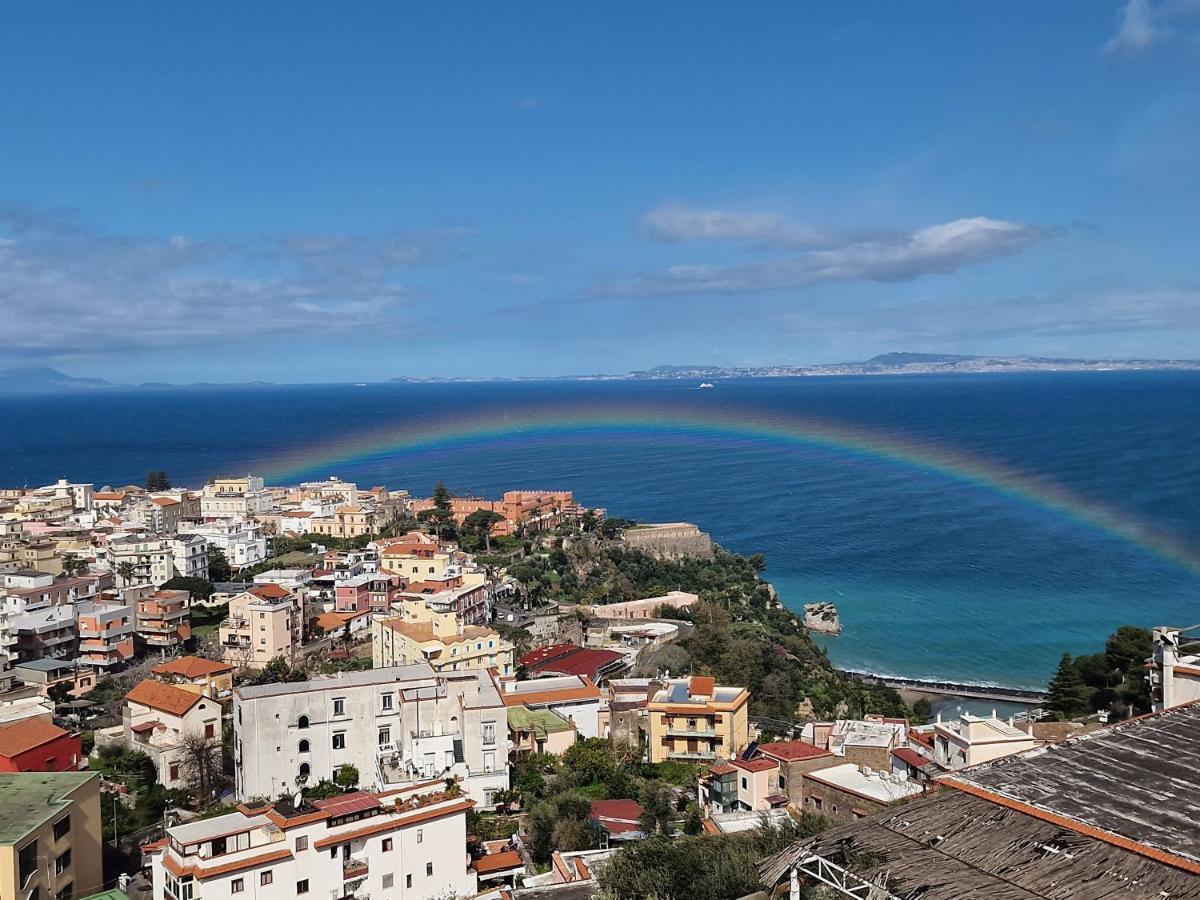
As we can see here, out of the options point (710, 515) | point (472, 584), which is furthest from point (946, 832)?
point (710, 515)

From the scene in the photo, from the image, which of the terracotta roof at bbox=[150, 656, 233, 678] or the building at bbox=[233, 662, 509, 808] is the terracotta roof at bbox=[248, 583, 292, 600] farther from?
the building at bbox=[233, 662, 509, 808]

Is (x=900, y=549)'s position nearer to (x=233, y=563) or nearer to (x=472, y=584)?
(x=472, y=584)

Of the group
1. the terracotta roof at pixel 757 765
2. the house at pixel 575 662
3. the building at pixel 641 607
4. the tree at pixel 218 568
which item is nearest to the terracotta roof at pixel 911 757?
the terracotta roof at pixel 757 765

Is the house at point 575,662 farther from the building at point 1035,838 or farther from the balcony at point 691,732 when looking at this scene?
the building at point 1035,838

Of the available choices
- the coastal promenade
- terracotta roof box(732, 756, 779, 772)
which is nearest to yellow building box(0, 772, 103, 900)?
terracotta roof box(732, 756, 779, 772)

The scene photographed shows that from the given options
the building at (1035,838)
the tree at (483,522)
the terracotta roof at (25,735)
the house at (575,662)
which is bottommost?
the house at (575,662)

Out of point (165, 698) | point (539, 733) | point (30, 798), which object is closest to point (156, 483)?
point (165, 698)
